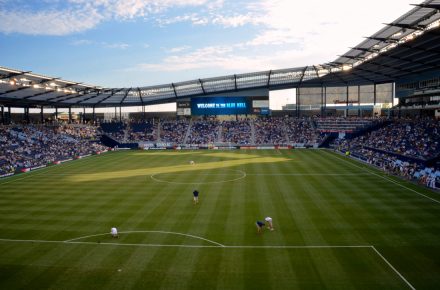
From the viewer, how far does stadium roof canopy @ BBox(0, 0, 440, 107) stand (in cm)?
4038

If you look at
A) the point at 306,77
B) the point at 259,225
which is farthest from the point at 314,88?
the point at 259,225

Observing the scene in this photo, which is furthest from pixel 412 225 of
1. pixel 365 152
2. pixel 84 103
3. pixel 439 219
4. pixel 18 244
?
pixel 84 103

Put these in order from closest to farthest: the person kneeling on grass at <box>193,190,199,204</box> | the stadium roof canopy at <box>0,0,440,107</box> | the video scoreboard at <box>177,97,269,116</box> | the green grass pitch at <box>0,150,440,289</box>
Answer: the green grass pitch at <box>0,150,440,289</box>, the person kneeling on grass at <box>193,190,199,204</box>, the stadium roof canopy at <box>0,0,440,107</box>, the video scoreboard at <box>177,97,269,116</box>

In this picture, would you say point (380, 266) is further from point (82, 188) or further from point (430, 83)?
point (430, 83)

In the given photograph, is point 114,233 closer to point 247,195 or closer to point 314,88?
point 247,195

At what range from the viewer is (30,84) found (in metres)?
57.7

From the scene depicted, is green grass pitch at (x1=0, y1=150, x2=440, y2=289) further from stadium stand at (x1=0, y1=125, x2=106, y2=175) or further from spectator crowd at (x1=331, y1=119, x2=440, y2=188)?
stadium stand at (x1=0, y1=125, x2=106, y2=175)

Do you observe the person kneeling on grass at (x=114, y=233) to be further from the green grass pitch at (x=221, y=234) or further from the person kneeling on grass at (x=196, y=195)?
the person kneeling on grass at (x=196, y=195)

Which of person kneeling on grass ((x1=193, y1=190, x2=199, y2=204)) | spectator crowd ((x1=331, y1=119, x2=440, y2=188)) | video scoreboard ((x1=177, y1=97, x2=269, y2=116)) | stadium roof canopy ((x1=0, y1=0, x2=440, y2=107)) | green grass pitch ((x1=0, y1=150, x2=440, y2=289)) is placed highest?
stadium roof canopy ((x1=0, y1=0, x2=440, y2=107))

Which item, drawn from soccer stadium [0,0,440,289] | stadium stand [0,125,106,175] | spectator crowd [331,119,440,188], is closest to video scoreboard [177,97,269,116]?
soccer stadium [0,0,440,289]

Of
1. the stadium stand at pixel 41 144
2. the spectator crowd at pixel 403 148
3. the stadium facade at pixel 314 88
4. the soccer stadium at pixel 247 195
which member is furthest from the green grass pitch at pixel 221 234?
the stadium facade at pixel 314 88

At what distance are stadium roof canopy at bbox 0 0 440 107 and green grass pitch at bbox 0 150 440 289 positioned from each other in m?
18.1

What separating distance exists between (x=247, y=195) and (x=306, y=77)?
60665 millimetres

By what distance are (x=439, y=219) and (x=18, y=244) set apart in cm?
2851
